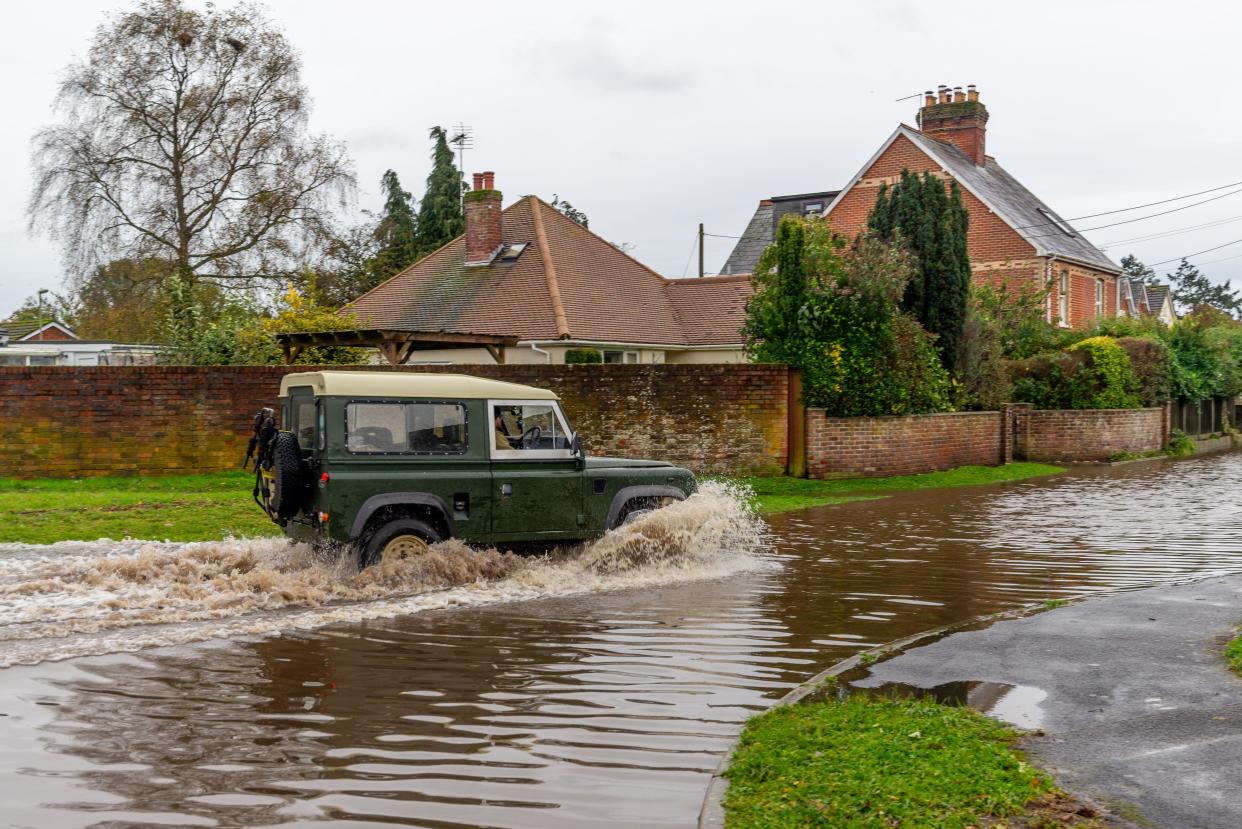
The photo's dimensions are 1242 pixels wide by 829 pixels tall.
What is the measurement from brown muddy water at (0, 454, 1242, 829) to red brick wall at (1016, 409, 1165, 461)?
11.8m

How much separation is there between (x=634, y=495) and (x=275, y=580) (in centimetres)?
363

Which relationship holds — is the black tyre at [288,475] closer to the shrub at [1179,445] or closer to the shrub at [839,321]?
the shrub at [839,321]

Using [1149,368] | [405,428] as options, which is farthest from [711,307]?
[405,428]

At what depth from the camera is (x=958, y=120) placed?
4241 cm

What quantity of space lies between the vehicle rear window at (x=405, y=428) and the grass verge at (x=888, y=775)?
542 centimetres

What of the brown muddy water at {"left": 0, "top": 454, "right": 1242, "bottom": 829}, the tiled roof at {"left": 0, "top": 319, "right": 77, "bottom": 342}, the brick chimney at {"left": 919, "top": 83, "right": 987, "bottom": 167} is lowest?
the brown muddy water at {"left": 0, "top": 454, "right": 1242, "bottom": 829}

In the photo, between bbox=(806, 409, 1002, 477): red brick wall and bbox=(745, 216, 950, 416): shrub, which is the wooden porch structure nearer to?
bbox=(745, 216, 950, 416): shrub

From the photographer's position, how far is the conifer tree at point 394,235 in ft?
152

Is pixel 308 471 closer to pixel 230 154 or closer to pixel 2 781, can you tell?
pixel 2 781

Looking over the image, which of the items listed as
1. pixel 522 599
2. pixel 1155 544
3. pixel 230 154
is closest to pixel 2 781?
pixel 522 599

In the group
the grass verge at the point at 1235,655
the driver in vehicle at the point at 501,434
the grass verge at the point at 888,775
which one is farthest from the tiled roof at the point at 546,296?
the grass verge at the point at 888,775

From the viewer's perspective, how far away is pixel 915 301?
24484 millimetres

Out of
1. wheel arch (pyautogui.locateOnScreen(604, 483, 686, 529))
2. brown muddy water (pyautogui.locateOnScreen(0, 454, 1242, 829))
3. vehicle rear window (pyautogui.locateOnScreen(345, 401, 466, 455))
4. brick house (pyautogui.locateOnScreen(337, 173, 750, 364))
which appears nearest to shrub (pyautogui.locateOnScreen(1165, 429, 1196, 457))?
brick house (pyautogui.locateOnScreen(337, 173, 750, 364))

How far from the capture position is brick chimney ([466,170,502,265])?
32.9m
